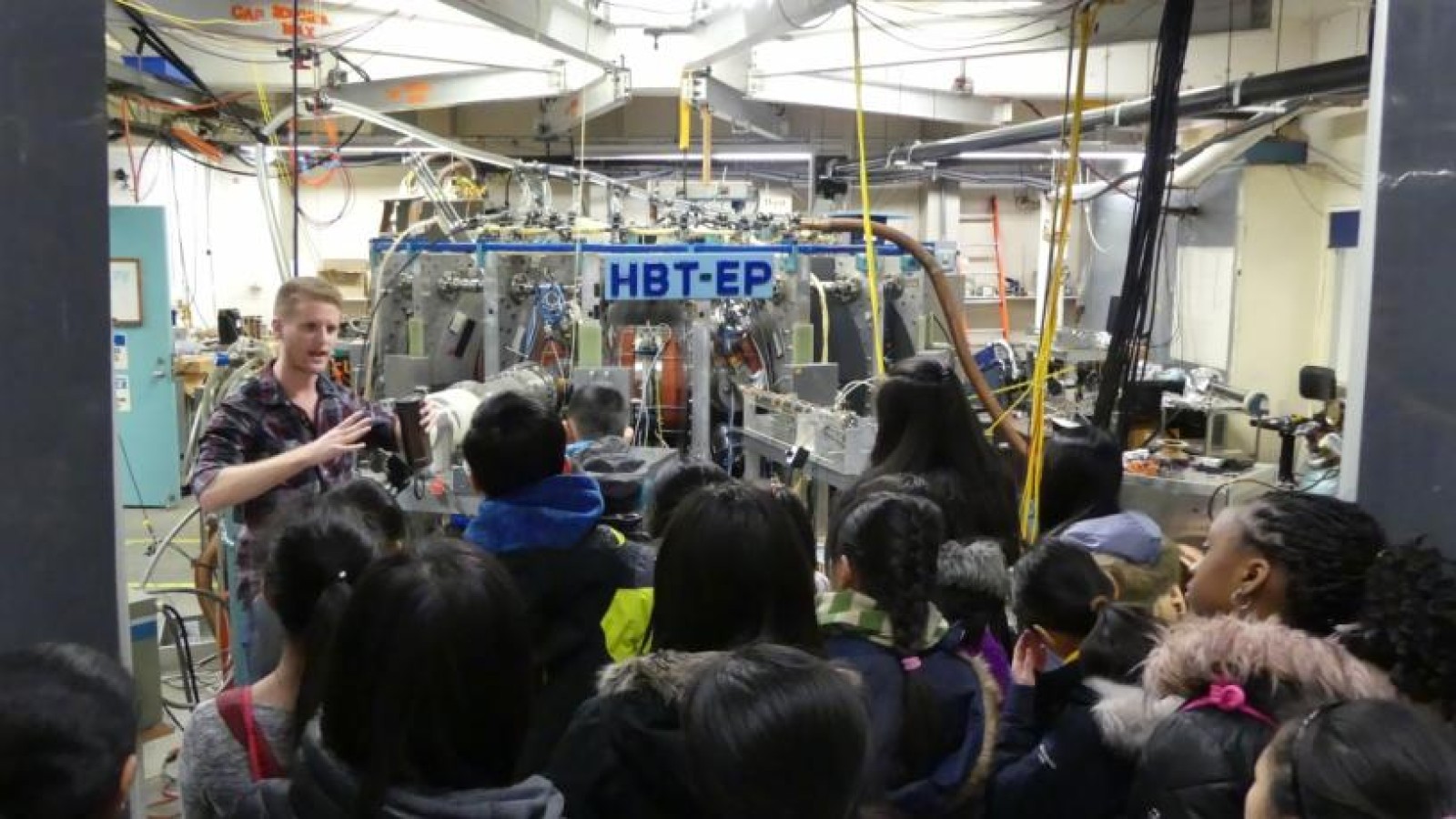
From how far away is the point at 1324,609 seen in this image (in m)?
1.63

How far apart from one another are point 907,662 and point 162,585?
4070mm

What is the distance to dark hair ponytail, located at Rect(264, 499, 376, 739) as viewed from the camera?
61.9 inches

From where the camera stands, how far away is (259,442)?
105 inches

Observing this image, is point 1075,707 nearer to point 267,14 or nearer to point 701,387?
point 701,387

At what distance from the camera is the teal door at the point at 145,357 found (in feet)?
23.4

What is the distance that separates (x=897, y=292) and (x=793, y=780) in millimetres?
5007

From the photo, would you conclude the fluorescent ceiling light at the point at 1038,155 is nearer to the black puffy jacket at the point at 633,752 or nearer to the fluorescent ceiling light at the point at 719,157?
the fluorescent ceiling light at the point at 719,157

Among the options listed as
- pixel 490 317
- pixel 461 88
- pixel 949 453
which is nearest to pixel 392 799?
pixel 949 453

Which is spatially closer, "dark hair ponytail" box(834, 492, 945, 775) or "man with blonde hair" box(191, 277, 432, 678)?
"dark hair ponytail" box(834, 492, 945, 775)

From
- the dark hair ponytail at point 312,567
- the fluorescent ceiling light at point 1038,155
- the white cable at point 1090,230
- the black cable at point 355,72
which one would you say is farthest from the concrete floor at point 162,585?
the white cable at point 1090,230

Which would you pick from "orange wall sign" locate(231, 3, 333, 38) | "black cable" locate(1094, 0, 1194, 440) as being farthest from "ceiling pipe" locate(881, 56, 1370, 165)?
"orange wall sign" locate(231, 3, 333, 38)

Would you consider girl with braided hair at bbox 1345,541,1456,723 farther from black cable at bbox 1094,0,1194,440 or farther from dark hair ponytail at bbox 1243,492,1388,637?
black cable at bbox 1094,0,1194,440

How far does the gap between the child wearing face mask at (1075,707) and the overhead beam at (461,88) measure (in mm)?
7030

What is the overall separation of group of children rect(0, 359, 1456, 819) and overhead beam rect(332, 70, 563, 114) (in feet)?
20.7
